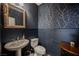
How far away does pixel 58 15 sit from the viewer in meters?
1.48

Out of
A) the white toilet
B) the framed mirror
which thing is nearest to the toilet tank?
the white toilet

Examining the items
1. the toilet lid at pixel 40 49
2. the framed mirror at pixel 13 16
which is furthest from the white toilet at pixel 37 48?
the framed mirror at pixel 13 16

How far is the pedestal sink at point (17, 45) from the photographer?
1.46 meters

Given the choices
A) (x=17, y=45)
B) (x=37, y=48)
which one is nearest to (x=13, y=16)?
(x=17, y=45)

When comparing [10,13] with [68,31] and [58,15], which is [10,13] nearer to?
[58,15]

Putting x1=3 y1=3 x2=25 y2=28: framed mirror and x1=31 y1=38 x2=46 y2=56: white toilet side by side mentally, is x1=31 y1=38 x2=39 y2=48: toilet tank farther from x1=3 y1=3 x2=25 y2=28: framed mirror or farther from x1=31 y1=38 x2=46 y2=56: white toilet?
x1=3 y1=3 x2=25 y2=28: framed mirror

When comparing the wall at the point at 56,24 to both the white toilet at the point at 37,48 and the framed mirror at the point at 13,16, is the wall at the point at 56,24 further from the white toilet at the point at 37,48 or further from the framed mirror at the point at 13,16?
the framed mirror at the point at 13,16

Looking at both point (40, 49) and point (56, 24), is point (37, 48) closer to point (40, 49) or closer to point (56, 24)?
point (40, 49)

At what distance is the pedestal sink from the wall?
0.21 m

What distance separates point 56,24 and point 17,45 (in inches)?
20.5

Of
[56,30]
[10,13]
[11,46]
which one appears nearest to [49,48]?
[56,30]

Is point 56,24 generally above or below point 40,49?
above

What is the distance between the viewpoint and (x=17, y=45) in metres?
1.47

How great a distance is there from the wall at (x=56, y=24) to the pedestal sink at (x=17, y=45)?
0.21 meters
